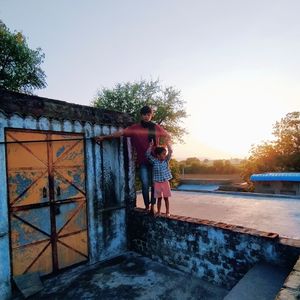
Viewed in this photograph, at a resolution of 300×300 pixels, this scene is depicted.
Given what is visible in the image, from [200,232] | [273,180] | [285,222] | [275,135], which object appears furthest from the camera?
[275,135]

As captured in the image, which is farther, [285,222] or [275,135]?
[275,135]

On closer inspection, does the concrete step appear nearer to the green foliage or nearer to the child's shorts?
the child's shorts

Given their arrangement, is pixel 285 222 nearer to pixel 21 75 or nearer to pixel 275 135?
pixel 275 135

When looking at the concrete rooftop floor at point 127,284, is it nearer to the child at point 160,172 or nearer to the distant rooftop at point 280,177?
the child at point 160,172

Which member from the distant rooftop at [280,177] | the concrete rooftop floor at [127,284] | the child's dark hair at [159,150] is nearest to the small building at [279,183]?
the distant rooftop at [280,177]

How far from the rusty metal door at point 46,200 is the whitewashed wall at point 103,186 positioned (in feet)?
0.53

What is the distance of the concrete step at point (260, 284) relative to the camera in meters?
3.12

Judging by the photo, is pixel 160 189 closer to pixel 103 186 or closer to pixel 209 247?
pixel 103 186

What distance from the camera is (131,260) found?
567 cm

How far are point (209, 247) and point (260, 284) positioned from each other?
1322 mm

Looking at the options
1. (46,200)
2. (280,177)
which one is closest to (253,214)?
(46,200)

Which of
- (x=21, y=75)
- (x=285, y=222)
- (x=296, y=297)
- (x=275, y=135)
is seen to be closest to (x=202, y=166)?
(x=275, y=135)

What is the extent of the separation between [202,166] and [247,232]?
3702cm

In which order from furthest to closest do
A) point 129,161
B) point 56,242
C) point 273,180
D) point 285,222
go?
point 273,180
point 129,161
point 285,222
point 56,242
